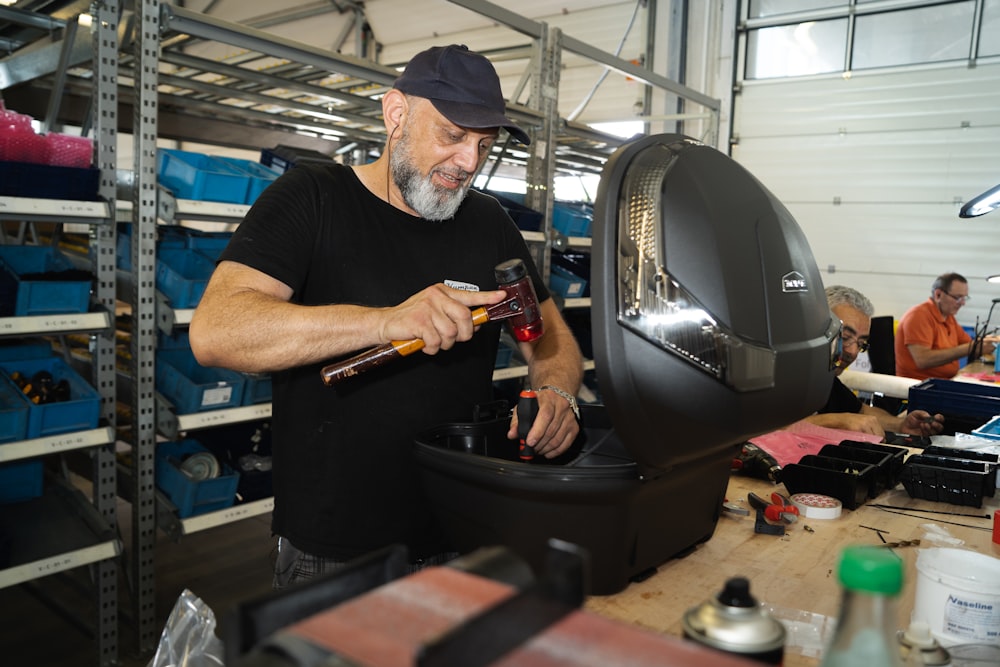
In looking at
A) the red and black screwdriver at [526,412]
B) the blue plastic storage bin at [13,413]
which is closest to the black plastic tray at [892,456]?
the red and black screwdriver at [526,412]

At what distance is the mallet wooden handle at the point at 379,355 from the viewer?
121 centimetres

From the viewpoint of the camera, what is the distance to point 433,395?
1.56 metres

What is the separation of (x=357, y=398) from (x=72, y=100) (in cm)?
322

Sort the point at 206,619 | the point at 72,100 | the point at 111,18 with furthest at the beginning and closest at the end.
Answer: the point at 72,100 < the point at 111,18 < the point at 206,619

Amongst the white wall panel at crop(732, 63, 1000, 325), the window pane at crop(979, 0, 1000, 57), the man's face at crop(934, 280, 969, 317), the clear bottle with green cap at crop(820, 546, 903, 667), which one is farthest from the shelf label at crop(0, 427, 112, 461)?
the window pane at crop(979, 0, 1000, 57)

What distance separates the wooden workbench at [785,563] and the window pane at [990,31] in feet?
17.4

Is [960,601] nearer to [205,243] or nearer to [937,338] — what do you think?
[205,243]

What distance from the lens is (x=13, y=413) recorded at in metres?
2.40

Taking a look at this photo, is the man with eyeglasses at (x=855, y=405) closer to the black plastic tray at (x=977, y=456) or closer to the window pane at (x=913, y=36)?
the black plastic tray at (x=977, y=456)

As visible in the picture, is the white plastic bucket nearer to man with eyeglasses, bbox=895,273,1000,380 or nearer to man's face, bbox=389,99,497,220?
man's face, bbox=389,99,497,220

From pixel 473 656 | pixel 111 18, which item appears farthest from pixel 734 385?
pixel 111 18

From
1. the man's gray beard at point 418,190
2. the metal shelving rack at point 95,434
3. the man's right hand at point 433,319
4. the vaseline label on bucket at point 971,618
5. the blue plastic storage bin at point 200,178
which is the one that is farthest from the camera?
the blue plastic storage bin at point 200,178

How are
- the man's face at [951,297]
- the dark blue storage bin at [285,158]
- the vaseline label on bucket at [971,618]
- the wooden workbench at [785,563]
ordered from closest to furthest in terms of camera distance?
the vaseline label on bucket at [971,618], the wooden workbench at [785,563], the dark blue storage bin at [285,158], the man's face at [951,297]

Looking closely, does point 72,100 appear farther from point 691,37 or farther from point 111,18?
point 691,37
